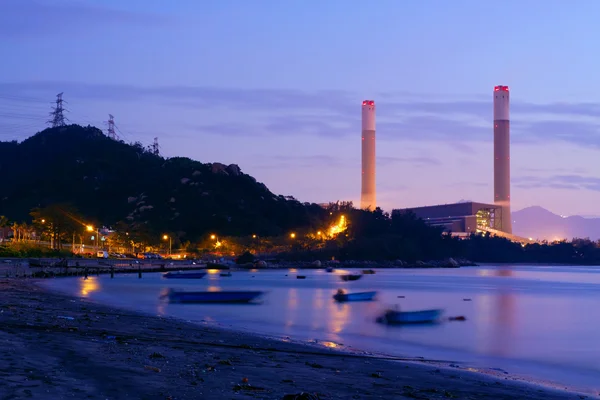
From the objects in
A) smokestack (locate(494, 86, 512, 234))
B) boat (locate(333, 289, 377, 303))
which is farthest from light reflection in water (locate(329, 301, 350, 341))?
smokestack (locate(494, 86, 512, 234))

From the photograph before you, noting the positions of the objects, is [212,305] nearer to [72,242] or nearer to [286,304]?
[286,304]

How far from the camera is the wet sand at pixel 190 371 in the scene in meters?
10.1

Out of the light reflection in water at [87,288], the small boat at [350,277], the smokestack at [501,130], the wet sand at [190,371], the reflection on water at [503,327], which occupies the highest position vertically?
the smokestack at [501,130]

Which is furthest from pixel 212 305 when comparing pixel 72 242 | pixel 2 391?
pixel 72 242

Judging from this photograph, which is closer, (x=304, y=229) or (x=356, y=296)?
(x=356, y=296)

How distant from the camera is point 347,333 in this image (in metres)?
29.2

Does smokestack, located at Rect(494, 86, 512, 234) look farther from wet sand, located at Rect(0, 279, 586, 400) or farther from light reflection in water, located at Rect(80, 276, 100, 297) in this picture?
wet sand, located at Rect(0, 279, 586, 400)

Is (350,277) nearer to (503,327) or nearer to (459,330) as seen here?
(503,327)

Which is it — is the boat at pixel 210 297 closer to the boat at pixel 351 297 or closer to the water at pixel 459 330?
the water at pixel 459 330

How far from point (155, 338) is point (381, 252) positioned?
545ft

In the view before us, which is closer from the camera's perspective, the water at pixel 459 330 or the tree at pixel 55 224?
the water at pixel 459 330

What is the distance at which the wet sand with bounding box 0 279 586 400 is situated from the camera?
10.1 meters

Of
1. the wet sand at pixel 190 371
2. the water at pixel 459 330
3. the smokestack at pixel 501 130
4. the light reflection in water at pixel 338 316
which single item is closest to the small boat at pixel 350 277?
the water at pixel 459 330

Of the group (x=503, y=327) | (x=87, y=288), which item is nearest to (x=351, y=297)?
(x=503, y=327)
